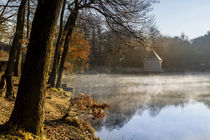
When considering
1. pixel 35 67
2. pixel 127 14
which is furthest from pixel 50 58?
pixel 127 14

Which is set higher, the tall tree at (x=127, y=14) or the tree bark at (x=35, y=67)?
the tall tree at (x=127, y=14)

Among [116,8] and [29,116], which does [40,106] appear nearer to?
[29,116]

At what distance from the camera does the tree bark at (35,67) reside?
11.7 feet

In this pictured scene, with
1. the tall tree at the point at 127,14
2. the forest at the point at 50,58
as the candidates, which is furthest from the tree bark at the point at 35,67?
the tall tree at the point at 127,14

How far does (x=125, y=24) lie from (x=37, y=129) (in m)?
5.29

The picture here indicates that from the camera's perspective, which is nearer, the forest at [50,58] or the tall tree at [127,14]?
the forest at [50,58]

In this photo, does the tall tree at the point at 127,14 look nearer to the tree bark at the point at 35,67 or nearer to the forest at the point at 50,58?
the forest at the point at 50,58

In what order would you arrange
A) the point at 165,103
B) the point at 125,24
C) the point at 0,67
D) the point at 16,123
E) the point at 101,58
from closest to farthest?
the point at 16,123
the point at 125,24
the point at 0,67
the point at 165,103
the point at 101,58

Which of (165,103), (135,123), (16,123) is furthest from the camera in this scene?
(165,103)

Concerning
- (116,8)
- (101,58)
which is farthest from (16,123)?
(101,58)

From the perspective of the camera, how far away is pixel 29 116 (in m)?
3.60

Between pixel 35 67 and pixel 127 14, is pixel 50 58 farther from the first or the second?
pixel 127 14

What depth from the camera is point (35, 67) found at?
3568 mm

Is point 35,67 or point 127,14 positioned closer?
point 35,67
